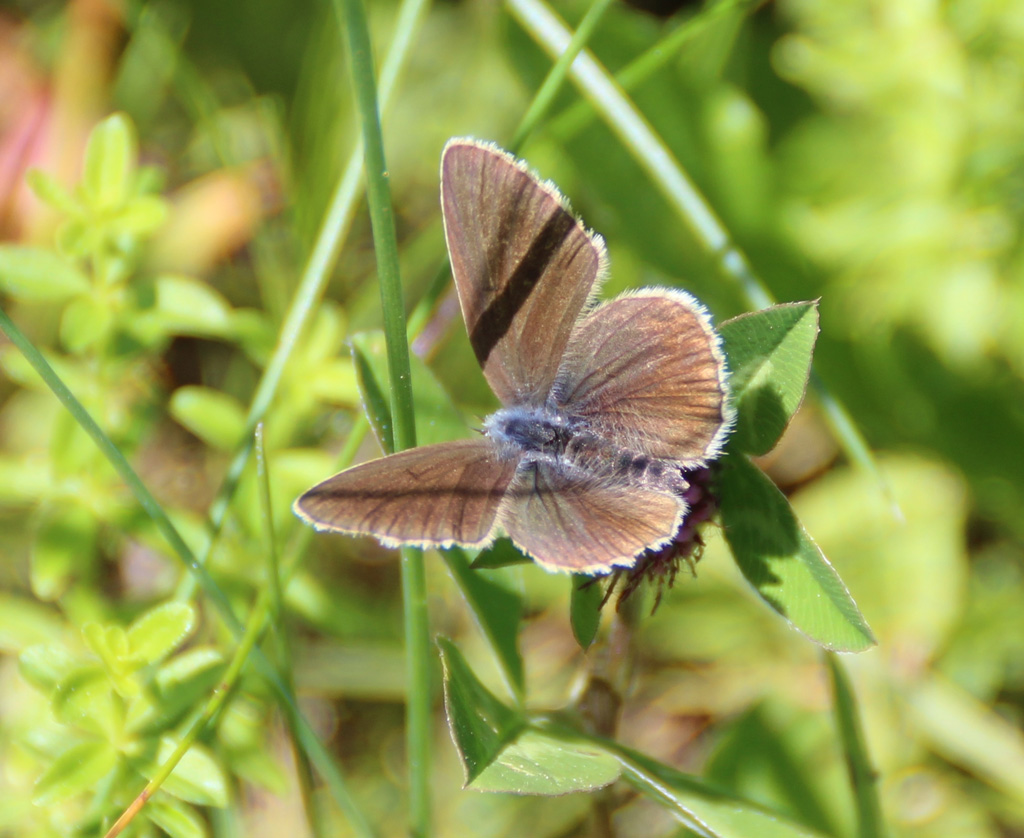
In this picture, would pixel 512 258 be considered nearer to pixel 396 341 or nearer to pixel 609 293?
pixel 396 341

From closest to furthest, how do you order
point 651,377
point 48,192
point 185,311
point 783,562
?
1. point 783,562
2. point 651,377
3. point 48,192
4. point 185,311

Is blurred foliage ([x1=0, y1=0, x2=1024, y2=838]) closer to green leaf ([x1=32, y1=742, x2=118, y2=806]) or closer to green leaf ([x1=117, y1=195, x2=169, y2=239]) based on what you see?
green leaf ([x1=117, y1=195, x2=169, y2=239])

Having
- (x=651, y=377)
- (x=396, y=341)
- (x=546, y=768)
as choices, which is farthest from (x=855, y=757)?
(x=396, y=341)

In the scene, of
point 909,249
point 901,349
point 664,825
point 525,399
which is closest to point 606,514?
point 525,399

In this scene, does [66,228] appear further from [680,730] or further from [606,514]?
[680,730]

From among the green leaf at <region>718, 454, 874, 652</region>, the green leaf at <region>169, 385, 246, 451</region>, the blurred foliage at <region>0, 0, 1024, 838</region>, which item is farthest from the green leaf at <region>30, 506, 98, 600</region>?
the green leaf at <region>718, 454, 874, 652</region>

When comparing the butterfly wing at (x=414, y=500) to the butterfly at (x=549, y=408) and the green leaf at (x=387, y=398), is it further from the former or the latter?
the green leaf at (x=387, y=398)
